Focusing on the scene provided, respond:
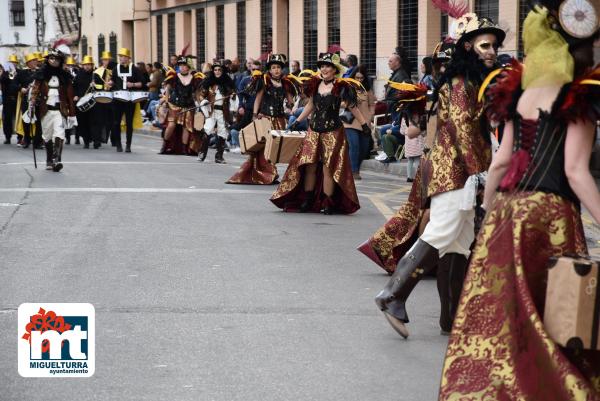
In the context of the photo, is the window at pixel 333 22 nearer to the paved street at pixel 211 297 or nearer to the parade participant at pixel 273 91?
the parade participant at pixel 273 91

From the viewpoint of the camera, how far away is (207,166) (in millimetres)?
20797

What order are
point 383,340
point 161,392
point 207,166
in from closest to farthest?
point 161,392, point 383,340, point 207,166

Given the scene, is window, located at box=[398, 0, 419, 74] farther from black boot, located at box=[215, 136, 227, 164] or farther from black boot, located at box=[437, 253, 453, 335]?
black boot, located at box=[437, 253, 453, 335]

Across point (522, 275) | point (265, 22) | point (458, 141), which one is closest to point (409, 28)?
point (265, 22)

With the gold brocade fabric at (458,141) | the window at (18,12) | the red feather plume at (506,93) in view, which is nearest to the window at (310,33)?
the gold brocade fabric at (458,141)

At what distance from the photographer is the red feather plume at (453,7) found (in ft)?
25.0

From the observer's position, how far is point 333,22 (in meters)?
31.4

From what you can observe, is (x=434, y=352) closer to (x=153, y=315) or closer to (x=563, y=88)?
(x=153, y=315)

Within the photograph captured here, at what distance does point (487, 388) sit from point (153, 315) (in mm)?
3149

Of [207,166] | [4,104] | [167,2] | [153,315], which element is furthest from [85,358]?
→ [167,2]

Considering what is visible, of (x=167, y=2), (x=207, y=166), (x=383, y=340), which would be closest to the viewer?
(x=383, y=340)

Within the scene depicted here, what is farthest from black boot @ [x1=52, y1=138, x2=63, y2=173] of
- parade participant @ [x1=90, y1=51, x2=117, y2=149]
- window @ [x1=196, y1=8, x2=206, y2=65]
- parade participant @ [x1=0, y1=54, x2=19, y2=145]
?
window @ [x1=196, y1=8, x2=206, y2=65]

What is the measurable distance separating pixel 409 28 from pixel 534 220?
2233 cm

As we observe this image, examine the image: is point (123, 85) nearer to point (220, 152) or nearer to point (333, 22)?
point (220, 152)
